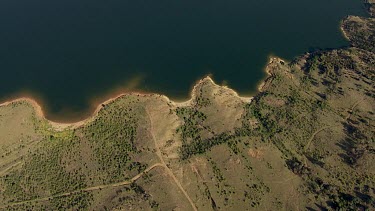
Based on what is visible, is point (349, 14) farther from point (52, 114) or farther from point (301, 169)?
point (52, 114)

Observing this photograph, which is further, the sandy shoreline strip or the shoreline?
the shoreline

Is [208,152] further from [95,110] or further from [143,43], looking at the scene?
[143,43]

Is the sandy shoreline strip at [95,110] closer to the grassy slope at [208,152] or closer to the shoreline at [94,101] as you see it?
the shoreline at [94,101]

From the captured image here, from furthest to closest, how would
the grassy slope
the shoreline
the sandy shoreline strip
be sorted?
the shoreline, the sandy shoreline strip, the grassy slope

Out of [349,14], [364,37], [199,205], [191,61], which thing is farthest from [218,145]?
[349,14]

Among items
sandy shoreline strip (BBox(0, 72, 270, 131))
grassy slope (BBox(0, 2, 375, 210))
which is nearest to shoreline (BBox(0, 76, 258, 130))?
sandy shoreline strip (BBox(0, 72, 270, 131))

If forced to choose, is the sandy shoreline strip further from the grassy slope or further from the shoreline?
the grassy slope

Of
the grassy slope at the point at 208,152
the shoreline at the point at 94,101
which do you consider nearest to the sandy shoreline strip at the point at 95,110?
the shoreline at the point at 94,101
